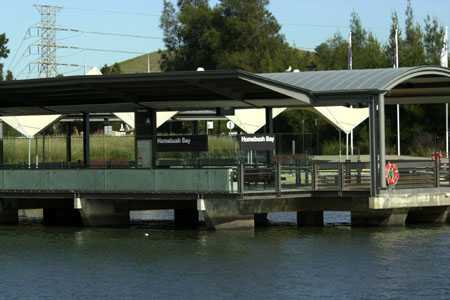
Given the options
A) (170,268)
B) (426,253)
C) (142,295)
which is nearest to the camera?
(142,295)

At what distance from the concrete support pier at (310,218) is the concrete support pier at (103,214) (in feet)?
18.9

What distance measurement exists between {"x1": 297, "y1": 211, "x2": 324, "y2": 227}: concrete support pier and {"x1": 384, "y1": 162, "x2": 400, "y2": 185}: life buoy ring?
10.9ft

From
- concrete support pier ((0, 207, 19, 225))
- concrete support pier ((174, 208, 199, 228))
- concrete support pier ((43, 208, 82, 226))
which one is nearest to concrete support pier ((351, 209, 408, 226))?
concrete support pier ((174, 208, 199, 228))

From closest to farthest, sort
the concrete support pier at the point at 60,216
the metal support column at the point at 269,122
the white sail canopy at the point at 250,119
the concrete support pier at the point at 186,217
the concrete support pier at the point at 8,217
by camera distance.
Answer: the metal support column at the point at 269,122
the concrete support pier at the point at 186,217
the concrete support pier at the point at 8,217
the concrete support pier at the point at 60,216
the white sail canopy at the point at 250,119

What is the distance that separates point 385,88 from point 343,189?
335 cm

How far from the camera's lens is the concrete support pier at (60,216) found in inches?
1623

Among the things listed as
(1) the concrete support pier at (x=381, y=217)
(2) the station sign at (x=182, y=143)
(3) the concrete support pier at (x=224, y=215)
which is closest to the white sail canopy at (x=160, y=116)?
(2) the station sign at (x=182, y=143)

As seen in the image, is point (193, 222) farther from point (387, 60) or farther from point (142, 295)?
point (387, 60)

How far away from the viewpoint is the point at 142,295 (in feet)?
81.3

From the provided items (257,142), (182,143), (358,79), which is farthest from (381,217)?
(182,143)

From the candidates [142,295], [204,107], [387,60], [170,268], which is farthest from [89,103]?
[387,60]

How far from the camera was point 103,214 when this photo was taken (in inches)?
1494

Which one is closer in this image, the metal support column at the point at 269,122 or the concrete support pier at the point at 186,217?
the metal support column at the point at 269,122

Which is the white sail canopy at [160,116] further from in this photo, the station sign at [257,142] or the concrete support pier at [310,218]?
the station sign at [257,142]
